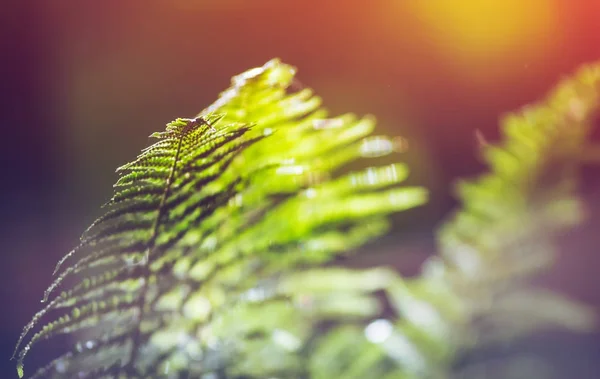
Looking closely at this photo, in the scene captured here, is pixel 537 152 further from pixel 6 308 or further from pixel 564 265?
pixel 6 308

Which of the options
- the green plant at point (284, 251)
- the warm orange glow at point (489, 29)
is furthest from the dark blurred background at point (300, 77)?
the green plant at point (284, 251)

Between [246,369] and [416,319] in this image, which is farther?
[416,319]

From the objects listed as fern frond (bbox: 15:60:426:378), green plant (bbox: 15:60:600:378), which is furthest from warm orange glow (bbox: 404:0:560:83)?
fern frond (bbox: 15:60:426:378)

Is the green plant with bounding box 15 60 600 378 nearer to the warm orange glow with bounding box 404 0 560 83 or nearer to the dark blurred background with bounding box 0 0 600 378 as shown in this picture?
the dark blurred background with bounding box 0 0 600 378

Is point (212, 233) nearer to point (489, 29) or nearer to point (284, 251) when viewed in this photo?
point (284, 251)

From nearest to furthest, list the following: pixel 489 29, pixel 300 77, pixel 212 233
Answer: pixel 212 233 < pixel 300 77 < pixel 489 29

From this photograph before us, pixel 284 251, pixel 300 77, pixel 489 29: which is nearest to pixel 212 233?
pixel 284 251

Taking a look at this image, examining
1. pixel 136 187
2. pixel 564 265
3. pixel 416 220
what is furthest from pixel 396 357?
pixel 416 220
